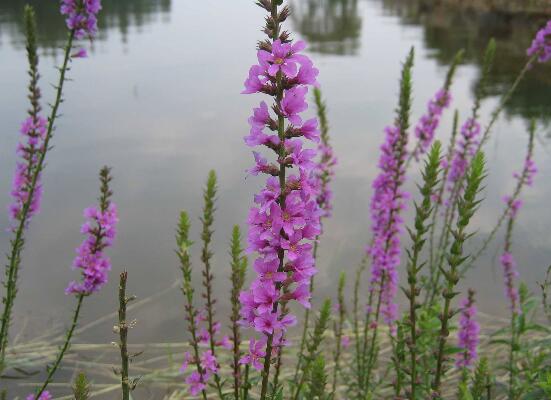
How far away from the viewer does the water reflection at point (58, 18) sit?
1968 cm

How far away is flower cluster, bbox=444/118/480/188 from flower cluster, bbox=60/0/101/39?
3.50 metres

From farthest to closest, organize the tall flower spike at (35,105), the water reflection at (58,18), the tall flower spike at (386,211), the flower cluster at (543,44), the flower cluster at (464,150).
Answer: the water reflection at (58,18) → the flower cluster at (464,150) → the flower cluster at (543,44) → the tall flower spike at (386,211) → the tall flower spike at (35,105)

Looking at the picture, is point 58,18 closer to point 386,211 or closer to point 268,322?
point 386,211

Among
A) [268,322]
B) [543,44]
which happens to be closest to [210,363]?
[268,322]

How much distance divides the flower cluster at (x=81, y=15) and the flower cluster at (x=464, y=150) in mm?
3501

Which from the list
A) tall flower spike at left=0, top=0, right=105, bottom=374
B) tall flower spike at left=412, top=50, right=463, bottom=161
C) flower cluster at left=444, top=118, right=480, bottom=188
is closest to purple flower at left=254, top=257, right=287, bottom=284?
tall flower spike at left=0, top=0, right=105, bottom=374

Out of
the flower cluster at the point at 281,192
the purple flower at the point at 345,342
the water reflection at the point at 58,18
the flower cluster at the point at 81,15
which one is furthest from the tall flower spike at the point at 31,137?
the water reflection at the point at 58,18

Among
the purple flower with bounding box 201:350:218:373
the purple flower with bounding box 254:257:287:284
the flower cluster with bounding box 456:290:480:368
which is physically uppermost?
the purple flower with bounding box 254:257:287:284

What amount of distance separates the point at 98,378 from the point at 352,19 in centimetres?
3030

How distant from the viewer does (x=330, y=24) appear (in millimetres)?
31359

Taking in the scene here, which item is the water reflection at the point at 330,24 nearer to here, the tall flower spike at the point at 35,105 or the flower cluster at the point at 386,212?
the flower cluster at the point at 386,212

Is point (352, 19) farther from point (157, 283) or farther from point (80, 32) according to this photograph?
point (80, 32)

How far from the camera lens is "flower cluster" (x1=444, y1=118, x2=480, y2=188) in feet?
16.6

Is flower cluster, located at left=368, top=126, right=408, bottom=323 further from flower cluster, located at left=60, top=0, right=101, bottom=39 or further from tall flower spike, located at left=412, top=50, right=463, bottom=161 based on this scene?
flower cluster, located at left=60, top=0, right=101, bottom=39
